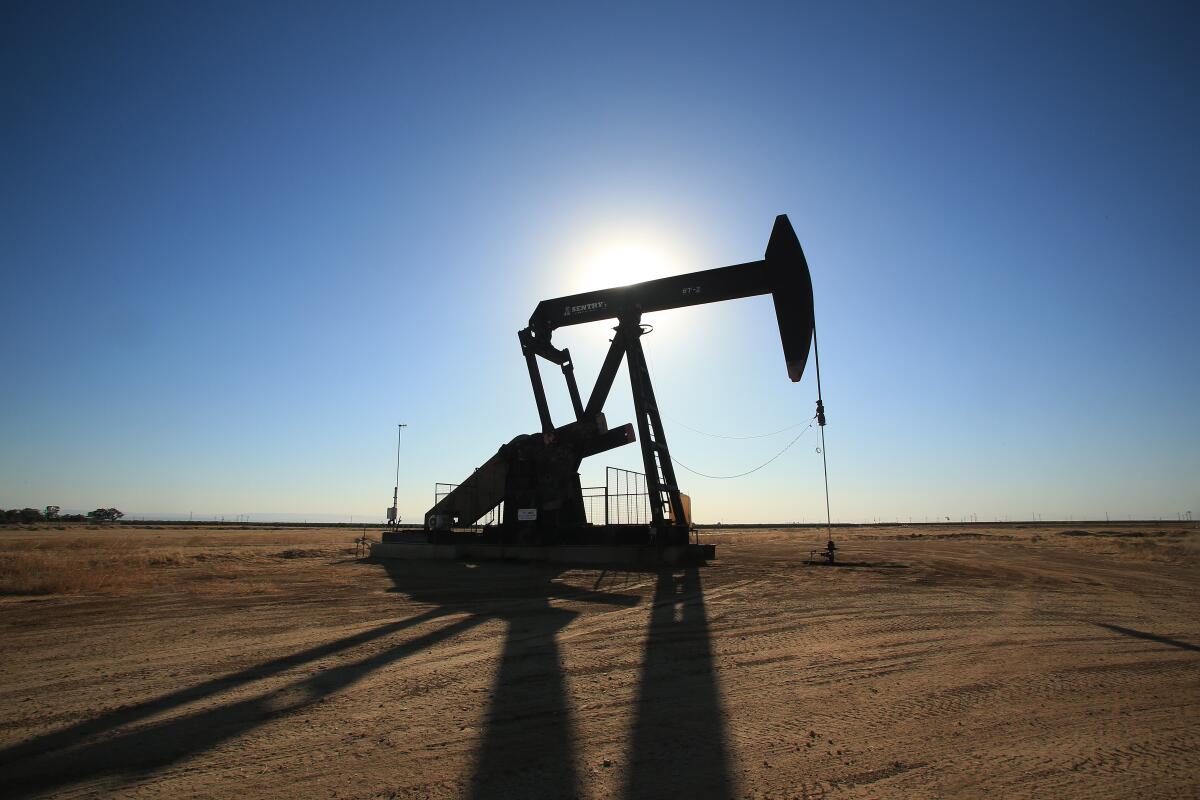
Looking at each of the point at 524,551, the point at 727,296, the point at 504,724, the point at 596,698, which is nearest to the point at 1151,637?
the point at 596,698

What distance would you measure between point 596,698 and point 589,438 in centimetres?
1185

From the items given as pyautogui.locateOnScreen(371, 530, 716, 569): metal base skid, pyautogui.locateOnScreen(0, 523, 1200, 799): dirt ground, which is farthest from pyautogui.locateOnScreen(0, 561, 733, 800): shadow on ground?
pyautogui.locateOnScreen(371, 530, 716, 569): metal base skid

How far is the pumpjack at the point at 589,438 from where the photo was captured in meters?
14.7

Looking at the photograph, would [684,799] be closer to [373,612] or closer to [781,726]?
[781,726]

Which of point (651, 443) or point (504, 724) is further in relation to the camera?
point (651, 443)

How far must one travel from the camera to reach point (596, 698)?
4219 millimetres

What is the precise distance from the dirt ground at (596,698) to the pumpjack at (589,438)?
21.8 ft

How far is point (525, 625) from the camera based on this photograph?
691cm

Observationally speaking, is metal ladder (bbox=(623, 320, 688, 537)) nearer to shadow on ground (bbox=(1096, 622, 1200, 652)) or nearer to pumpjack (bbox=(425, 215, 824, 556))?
pumpjack (bbox=(425, 215, 824, 556))

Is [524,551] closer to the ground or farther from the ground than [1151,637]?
farther from the ground

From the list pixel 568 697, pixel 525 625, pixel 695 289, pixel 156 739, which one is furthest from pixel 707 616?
pixel 695 289

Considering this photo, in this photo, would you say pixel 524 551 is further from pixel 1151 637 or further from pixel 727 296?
pixel 1151 637

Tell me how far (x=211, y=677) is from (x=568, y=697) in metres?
2.79

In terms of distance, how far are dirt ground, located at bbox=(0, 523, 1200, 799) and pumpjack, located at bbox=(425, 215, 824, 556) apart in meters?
6.65
